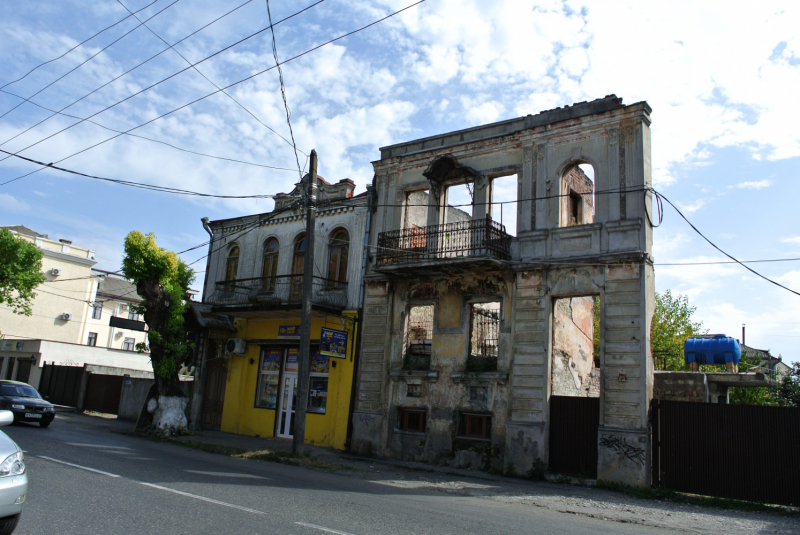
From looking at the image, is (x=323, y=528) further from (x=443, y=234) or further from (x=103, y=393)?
(x=103, y=393)

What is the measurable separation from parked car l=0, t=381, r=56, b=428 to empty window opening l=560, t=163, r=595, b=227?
50.9ft

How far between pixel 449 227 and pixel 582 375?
583 centimetres

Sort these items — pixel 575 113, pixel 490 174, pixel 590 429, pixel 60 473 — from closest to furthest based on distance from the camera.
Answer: pixel 60 473
pixel 590 429
pixel 575 113
pixel 490 174

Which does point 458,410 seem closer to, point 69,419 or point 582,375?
point 582,375

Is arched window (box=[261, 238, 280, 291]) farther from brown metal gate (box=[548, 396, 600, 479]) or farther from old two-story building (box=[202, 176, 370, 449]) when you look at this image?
brown metal gate (box=[548, 396, 600, 479])

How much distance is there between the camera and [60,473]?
878cm

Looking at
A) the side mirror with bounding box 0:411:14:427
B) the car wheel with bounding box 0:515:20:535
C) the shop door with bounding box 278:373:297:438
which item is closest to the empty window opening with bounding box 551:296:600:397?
the shop door with bounding box 278:373:297:438

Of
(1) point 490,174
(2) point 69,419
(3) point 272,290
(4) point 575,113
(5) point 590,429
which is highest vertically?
(4) point 575,113

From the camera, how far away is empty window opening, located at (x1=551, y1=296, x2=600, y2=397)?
15719 millimetres

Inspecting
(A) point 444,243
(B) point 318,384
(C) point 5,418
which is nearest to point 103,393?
(B) point 318,384

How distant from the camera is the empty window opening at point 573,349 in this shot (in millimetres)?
15719

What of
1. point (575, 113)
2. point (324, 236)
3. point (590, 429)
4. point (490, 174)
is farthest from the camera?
point (324, 236)

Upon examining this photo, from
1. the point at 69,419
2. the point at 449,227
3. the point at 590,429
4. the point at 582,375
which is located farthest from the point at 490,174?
the point at 69,419

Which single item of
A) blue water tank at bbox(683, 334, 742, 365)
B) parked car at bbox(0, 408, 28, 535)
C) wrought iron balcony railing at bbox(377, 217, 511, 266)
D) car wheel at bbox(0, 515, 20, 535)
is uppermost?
wrought iron balcony railing at bbox(377, 217, 511, 266)
